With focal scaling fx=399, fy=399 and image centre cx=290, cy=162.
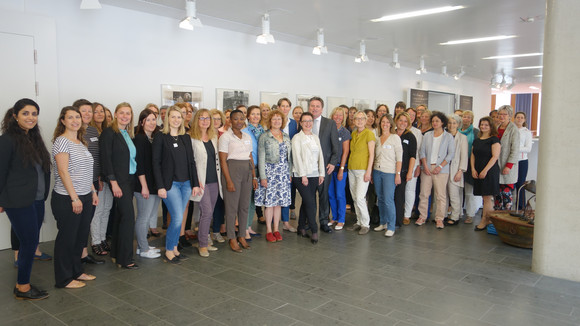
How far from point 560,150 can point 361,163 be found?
2423 mm

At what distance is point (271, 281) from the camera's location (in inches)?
160

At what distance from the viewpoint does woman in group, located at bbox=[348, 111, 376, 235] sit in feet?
18.8

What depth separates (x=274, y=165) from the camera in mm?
5277

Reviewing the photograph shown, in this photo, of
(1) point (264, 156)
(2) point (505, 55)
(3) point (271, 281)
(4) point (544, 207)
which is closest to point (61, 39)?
(1) point (264, 156)

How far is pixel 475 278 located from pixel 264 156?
2.82 meters

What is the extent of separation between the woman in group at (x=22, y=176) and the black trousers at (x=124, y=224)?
840 millimetres

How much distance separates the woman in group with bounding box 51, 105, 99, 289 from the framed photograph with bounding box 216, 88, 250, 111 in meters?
3.86

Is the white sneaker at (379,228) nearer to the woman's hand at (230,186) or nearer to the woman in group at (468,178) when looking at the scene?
the woman in group at (468,178)

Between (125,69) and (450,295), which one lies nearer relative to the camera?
(450,295)

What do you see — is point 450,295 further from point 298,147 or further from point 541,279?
point 298,147

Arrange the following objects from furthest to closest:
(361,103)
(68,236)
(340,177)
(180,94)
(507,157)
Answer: (361,103) < (180,94) < (507,157) < (340,177) < (68,236)

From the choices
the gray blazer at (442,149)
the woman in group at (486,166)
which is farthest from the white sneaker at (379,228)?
the woman in group at (486,166)

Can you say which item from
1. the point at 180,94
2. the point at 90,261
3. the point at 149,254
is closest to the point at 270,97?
the point at 180,94

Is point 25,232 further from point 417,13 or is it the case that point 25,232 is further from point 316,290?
point 417,13
